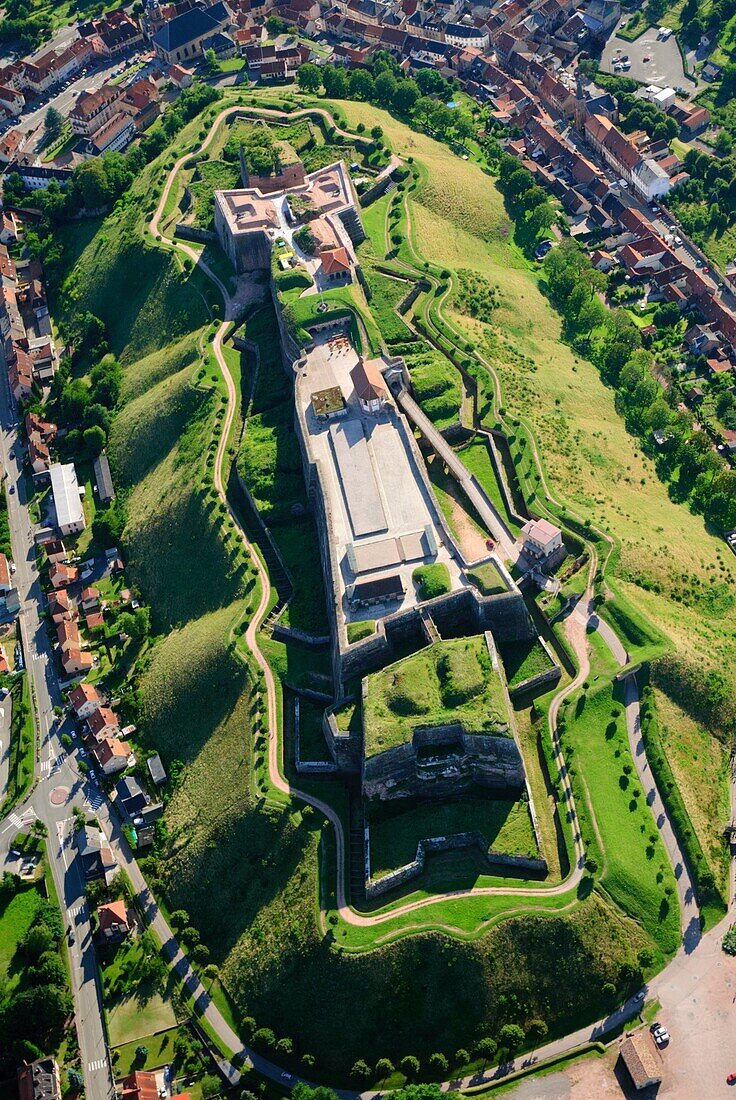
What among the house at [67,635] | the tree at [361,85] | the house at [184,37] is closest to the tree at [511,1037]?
the house at [67,635]

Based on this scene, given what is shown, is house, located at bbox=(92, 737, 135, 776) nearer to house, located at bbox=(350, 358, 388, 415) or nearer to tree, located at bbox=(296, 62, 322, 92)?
house, located at bbox=(350, 358, 388, 415)

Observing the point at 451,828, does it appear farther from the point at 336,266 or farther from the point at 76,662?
the point at 336,266

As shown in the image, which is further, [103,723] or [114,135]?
[114,135]

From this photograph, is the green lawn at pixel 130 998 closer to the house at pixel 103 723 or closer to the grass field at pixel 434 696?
the house at pixel 103 723

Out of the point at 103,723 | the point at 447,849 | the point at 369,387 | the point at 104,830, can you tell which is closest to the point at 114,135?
the point at 369,387

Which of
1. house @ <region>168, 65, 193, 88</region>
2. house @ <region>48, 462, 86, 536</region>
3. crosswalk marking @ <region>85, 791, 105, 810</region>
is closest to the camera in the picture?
crosswalk marking @ <region>85, 791, 105, 810</region>

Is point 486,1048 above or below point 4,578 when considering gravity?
above

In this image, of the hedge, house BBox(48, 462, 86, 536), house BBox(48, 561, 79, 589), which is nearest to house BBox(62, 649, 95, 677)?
house BBox(48, 561, 79, 589)

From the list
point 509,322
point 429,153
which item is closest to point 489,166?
point 429,153
